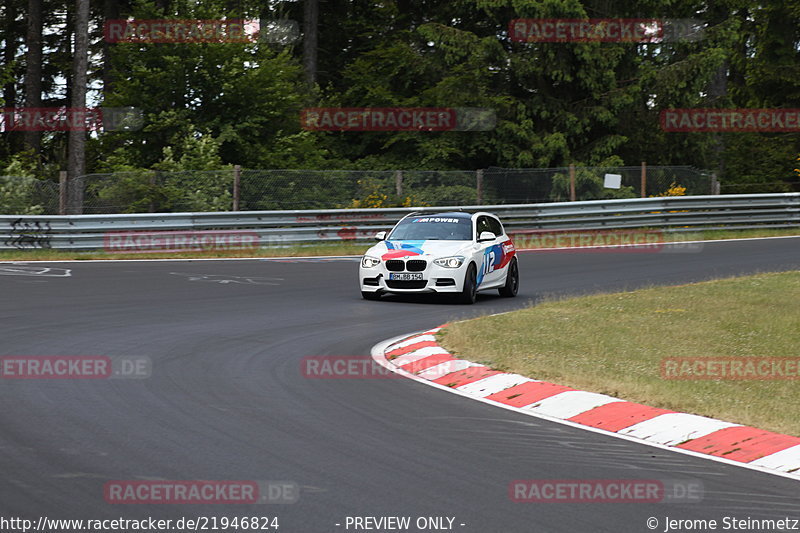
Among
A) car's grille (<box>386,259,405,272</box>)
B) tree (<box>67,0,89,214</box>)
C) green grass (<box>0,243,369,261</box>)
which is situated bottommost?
green grass (<box>0,243,369,261</box>)

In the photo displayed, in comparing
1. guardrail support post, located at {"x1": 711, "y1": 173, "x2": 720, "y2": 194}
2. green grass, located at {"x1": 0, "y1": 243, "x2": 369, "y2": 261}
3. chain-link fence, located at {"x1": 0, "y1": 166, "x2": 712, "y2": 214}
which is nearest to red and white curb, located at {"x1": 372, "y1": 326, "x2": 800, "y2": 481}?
green grass, located at {"x1": 0, "y1": 243, "x2": 369, "y2": 261}

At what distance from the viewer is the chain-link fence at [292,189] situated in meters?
25.7

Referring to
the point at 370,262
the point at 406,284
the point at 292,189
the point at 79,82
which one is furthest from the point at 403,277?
the point at 79,82

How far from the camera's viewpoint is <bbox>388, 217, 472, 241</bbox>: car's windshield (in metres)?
18.0

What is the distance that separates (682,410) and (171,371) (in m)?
4.52

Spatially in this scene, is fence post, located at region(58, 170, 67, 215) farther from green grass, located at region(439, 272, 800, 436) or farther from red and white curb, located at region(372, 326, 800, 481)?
Result: red and white curb, located at region(372, 326, 800, 481)

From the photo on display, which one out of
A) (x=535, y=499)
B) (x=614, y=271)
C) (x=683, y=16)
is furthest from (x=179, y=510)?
(x=683, y=16)

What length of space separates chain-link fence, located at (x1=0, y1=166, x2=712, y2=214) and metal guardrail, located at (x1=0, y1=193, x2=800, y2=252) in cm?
100

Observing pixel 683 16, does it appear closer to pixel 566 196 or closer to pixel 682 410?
pixel 566 196

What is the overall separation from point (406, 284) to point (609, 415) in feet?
29.2

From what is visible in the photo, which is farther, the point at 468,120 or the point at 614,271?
the point at 468,120

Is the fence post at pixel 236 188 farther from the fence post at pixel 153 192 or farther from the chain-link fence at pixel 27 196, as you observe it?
the chain-link fence at pixel 27 196

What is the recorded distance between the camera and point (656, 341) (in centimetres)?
1214

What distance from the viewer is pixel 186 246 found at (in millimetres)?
25047
